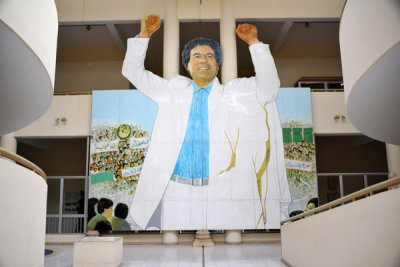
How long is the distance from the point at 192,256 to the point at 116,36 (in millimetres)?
11756

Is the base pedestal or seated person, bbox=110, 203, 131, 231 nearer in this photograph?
the base pedestal

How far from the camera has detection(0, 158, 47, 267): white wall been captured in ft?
21.4

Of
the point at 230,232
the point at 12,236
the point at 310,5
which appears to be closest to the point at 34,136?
the point at 230,232

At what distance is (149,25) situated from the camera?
17.3 metres

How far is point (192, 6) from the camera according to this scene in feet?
57.4

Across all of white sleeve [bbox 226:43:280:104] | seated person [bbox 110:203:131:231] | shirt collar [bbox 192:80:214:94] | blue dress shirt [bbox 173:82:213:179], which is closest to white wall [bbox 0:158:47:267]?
seated person [bbox 110:203:131:231]

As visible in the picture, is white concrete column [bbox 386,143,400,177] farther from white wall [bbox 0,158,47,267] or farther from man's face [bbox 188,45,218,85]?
white wall [bbox 0,158,47,267]

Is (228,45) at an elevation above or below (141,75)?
above

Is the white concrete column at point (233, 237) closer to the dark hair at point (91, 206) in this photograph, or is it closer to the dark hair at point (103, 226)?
the dark hair at point (103, 226)

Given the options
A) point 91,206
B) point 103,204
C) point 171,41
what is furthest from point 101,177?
point 171,41

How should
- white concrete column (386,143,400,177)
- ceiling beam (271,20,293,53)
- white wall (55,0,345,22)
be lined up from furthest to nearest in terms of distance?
ceiling beam (271,20,293,53) < white wall (55,0,345,22) < white concrete column (386,143,400,177)

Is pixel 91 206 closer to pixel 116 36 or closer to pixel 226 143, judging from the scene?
pixel 226 143

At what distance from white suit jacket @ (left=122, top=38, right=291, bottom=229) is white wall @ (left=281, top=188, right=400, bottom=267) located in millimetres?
6991

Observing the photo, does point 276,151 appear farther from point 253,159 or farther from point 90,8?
point 90,8
